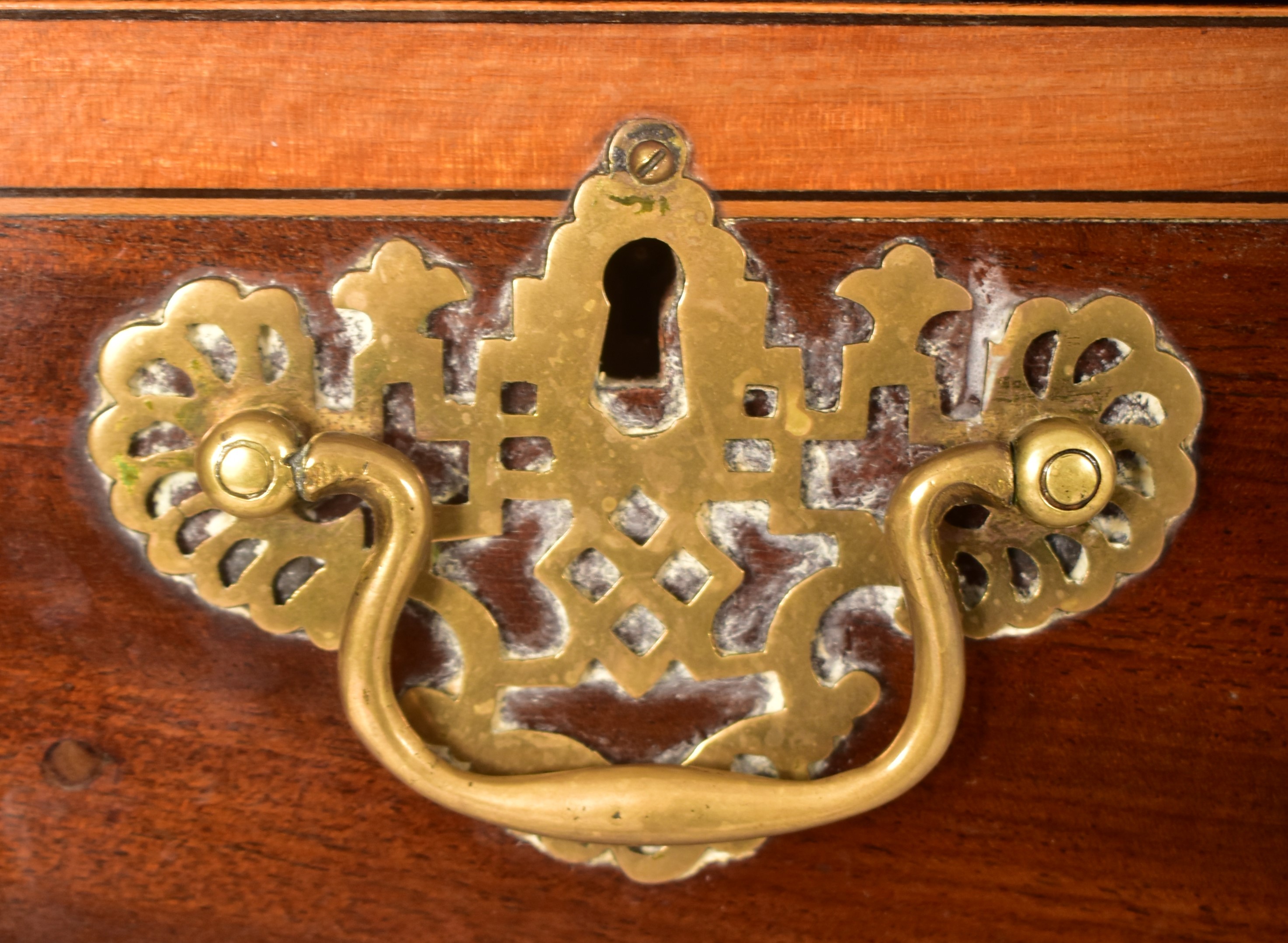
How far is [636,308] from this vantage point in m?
0.43

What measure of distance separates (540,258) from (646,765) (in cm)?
21

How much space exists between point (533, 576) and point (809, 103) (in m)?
0.21

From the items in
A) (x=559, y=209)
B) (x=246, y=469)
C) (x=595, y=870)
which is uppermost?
(x=559, y=209)

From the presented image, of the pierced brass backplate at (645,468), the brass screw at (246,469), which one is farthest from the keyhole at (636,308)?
the brass screw at (246,469)

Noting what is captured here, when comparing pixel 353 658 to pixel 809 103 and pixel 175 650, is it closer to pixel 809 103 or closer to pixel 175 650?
pixel 175 650

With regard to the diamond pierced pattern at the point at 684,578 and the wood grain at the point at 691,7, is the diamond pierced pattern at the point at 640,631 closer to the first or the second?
the diamond pierced pattern at the point at 684,578

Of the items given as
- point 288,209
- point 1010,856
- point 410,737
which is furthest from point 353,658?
point 1010,856

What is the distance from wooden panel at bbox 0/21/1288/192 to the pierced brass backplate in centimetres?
3

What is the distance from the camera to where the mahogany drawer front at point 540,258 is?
389 millimetres

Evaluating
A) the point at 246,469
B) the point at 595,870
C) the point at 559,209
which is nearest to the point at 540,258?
the point at 559,209

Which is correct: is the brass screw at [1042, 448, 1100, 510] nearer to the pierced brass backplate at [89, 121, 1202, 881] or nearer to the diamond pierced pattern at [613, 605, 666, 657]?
the pierced brass backplate at [89, 121, 1202, 881]

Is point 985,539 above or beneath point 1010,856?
above

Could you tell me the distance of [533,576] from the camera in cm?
45

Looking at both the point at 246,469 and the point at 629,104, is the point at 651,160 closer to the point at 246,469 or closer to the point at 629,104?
the point at 629,104
